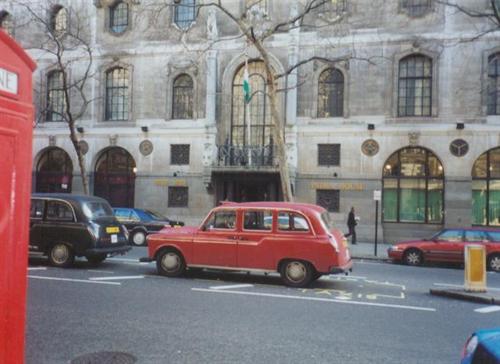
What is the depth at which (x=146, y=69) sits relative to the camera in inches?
1175

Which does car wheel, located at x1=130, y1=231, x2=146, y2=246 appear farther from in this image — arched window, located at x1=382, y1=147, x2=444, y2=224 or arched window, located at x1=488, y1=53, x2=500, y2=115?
arched window, located at x1=488, y1=53, x2=500, y2=115

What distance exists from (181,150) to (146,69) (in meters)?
5.06

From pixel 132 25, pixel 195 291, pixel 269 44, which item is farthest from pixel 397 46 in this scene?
pixel 195 291

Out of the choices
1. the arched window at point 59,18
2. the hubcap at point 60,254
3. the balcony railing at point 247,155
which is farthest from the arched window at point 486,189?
the arched window at point 59,18

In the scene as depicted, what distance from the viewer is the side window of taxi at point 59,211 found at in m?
14.2

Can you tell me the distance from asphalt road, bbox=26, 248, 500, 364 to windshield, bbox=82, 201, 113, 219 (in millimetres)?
1931

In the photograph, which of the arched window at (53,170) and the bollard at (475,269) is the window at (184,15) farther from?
the bollard at (475,269)

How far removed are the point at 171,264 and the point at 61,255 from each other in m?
3.27

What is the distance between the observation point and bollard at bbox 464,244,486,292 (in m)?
11.1

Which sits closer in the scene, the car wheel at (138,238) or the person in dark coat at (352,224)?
the car wheel at (138,238)

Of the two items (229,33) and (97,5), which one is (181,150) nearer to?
(229,33)

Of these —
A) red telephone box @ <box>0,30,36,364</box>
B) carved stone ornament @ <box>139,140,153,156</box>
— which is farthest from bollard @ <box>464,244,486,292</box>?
carved stone ornament @ <box>139,140,153,156</box>

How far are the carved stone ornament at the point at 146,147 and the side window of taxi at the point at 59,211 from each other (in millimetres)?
15235

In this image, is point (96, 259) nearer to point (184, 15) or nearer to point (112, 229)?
point (112, 229)
